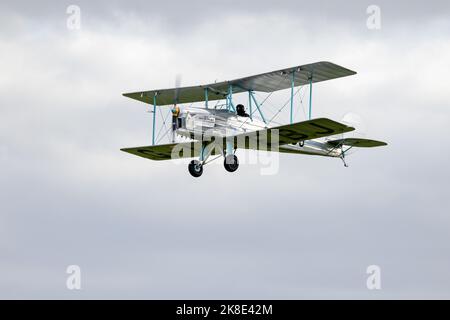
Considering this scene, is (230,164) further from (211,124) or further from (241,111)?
(241,111)

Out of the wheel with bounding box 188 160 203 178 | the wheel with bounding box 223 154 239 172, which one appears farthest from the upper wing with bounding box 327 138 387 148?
the wheel with bounding box 188 160 203 178

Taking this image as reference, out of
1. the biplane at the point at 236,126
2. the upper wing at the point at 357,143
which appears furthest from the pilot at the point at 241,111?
the upper wing at the point at 357,143

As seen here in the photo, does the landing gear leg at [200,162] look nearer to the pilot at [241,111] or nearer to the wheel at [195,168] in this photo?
the wheel at [195,168]

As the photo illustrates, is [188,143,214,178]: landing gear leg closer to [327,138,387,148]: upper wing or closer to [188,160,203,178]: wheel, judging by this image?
[188,160,203,178]: wheel

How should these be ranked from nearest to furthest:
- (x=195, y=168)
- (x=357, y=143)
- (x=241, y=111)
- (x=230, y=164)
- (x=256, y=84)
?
(x=230, y=164) < (x=195, y=168) < (x=241, y=111) < (x=256, y=84) < (x=357, y=143)

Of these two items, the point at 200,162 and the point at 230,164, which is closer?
the point at 230,164

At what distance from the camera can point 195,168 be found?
1077 inches

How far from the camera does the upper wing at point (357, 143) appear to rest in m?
A: 29.4

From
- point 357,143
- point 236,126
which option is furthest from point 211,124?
point 357,143

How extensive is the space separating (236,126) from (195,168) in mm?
1891

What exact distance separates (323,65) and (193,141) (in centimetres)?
485

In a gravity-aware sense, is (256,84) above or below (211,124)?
above

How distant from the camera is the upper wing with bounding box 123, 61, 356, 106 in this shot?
26.5 metres
